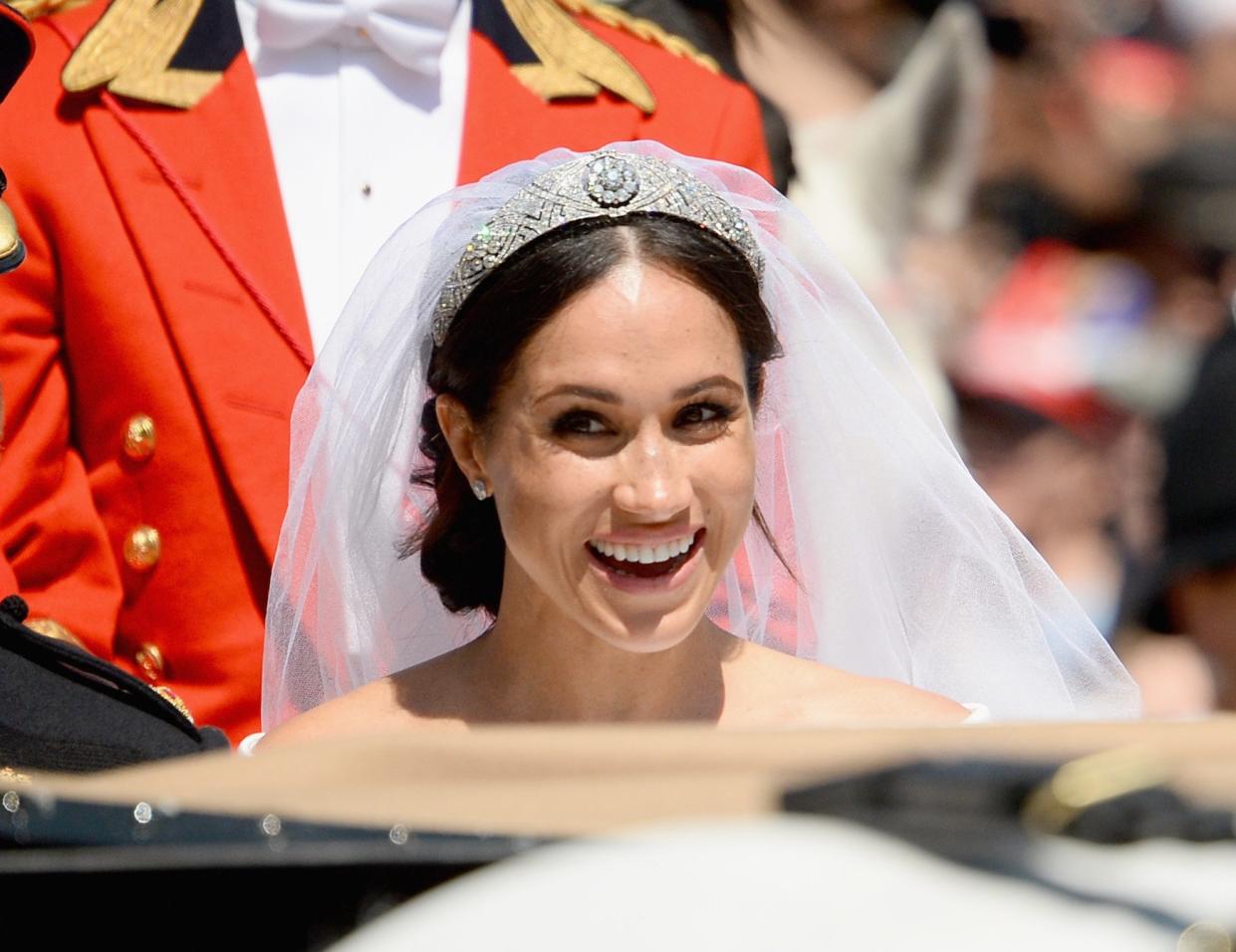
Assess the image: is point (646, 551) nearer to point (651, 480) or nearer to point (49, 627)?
point (651, 480)

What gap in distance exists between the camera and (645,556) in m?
2.34

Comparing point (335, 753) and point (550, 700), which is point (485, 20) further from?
point (335, 753)

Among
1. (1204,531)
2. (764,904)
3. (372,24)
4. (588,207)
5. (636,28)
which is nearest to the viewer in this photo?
(764,904)

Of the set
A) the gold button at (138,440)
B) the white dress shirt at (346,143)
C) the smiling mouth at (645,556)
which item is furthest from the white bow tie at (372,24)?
the smiling mouth at (645,556)

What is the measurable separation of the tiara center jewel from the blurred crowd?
4.06 ft

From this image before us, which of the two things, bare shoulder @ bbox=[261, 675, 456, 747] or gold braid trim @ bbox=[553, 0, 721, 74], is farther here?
gold braid trim @ bbox=[553, 0, 721, 74]

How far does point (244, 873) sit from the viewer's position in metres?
1.23

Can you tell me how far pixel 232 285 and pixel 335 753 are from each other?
5.68 ft

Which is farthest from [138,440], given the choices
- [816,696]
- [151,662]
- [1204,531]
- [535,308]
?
[1204,531]

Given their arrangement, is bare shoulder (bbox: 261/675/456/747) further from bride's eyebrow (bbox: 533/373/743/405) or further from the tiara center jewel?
the tiara center jewel

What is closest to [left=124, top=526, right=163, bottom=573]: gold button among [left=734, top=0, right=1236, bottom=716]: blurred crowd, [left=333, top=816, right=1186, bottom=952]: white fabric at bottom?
[left=734, top=0, right=1236, bottom=716]: blurred crowd

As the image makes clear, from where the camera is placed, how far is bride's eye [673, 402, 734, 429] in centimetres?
238

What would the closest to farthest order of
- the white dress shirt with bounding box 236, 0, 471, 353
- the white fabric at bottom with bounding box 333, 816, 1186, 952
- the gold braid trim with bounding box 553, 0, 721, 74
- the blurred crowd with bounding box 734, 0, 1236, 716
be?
the white fabric at bottom with bounding box 333, 816, 1186, 952, the white dress shirt with bounding box 236, 0, 471, 353, the gold braid trim with bounding box 553, 0, 721, 74, the blurred crowd with bounding box 734, 0, 1236, 716

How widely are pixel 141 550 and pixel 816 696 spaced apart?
0.95 meters
